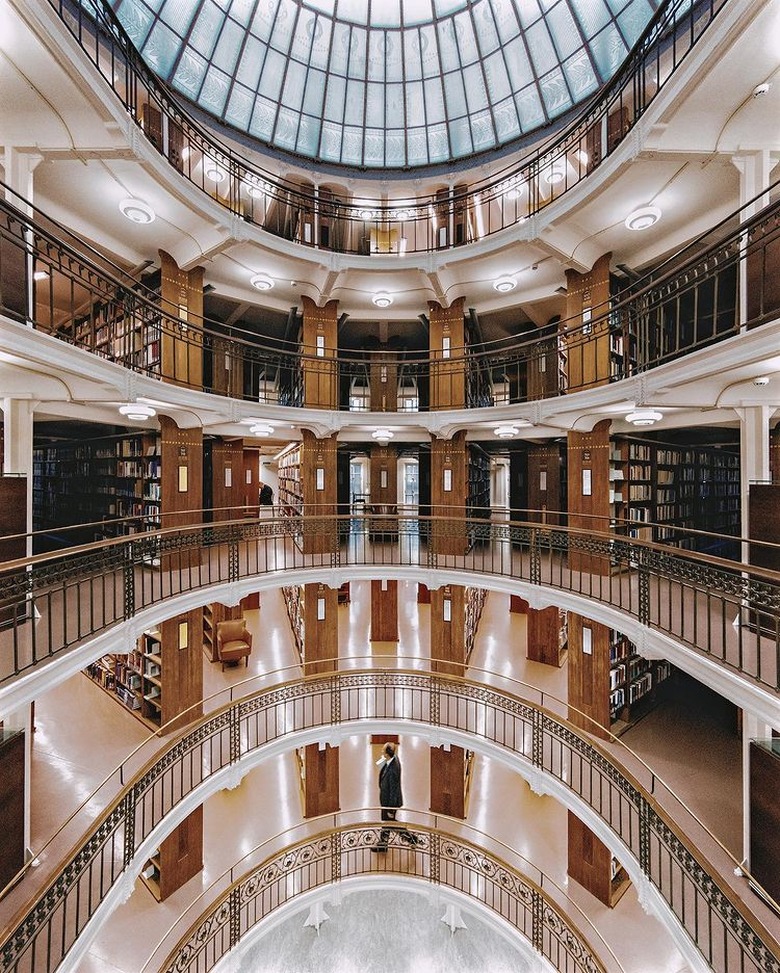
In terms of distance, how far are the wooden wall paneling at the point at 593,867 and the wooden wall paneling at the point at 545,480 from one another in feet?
17.6

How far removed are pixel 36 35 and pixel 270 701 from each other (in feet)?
26.0

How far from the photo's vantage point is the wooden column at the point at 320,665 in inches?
316

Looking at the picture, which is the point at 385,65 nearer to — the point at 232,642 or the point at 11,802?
the point at 232,642

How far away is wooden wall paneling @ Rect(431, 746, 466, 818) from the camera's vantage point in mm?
8023

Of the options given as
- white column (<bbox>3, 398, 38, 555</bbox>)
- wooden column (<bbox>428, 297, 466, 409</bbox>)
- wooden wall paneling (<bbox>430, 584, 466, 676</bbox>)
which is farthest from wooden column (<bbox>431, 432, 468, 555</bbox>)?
white column (<bbox>3, 398, 38, 555</bbox>)

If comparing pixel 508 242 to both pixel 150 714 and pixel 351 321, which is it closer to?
pixel 351 321

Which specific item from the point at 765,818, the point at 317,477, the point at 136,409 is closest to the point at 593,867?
the point at 765,818

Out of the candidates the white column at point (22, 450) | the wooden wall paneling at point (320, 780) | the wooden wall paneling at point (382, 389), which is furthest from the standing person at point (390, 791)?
the wooden wall paneling at point (382, 389)

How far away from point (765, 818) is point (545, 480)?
6956mm

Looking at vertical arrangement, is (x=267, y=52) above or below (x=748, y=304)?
above

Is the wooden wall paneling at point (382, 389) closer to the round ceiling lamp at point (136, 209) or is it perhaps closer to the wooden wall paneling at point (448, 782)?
the round ceiling lamp at point (136, 209)

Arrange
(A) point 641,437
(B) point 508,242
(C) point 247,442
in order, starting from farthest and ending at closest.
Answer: (C) point 247,442, (A) point 641,437, (B) point 508,242

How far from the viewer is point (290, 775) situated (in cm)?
914

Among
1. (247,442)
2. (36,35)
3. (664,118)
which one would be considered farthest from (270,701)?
(664,118)
